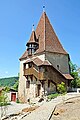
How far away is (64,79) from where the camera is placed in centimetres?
A: 3759

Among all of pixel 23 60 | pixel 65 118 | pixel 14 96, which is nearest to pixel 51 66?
pixel 23 60

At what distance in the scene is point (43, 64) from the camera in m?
35.5

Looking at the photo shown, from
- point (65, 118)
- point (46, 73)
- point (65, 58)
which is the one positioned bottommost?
point (65, 118)

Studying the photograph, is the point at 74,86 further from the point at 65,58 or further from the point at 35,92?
the point at 35,92

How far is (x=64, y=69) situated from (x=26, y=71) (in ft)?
24.4

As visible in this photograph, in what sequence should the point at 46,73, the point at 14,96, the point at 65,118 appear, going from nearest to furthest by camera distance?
1. the point at 65,118
2. the point at 46,73
3. the point at 14,96

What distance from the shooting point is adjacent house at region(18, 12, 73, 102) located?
36.2m

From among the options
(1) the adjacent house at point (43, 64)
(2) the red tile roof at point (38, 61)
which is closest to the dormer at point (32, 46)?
(1) the adjacent house at point (43, 64)

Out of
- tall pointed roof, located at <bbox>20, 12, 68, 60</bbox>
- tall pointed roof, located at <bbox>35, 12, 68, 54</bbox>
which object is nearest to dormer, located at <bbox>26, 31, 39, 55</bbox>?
tall pointed roof, located at <bbox>20, 12, 68, 60</bbox>

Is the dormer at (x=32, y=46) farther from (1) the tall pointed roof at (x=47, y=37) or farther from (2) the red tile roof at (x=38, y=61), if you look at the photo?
(2) the red tile roof at (x=38, y=61)

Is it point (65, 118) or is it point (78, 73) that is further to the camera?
point (78, 73)

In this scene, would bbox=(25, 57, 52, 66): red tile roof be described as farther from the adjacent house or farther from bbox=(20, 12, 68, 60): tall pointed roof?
bbox=(20, 12, 68, 60): tall pointed roof

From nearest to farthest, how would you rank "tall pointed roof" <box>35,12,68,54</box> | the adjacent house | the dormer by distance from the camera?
the adjacent house → "tall pointed roof" <box>35,12,68,54</box> → the dormer

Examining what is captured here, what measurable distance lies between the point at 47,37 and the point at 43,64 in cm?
735
